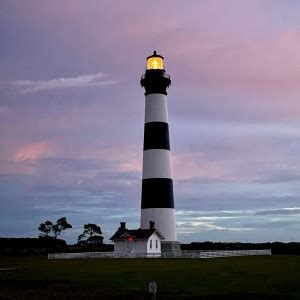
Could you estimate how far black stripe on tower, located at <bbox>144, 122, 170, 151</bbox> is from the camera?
176 feet

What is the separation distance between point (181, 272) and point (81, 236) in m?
64.0

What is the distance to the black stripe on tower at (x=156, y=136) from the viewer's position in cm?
5353

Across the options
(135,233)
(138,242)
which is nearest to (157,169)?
(135,233)

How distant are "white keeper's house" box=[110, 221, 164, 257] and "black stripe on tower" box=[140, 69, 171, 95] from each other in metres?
13.8

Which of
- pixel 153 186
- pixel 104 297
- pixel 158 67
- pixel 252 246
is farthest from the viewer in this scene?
pixel 252 246

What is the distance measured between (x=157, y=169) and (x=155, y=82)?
9324mm

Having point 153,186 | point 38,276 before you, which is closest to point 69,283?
point 38,276

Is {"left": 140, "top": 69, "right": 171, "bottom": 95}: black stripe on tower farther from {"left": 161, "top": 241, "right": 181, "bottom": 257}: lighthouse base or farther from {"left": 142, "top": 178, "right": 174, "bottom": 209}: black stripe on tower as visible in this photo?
{"left": 161, "top": 241, "right": 181, "bottom": 257}: lighthouse base

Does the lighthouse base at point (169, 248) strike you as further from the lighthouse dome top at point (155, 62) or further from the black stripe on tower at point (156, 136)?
the lighthouse dome top at point (155, 62)

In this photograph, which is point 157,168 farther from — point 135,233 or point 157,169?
point 135,233

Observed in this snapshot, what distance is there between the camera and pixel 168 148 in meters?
54.3

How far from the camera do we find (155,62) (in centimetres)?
5725

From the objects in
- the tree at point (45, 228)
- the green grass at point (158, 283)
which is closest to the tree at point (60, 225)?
the tree at point (45, 228)

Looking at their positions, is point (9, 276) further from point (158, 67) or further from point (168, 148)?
point (158, 67)
